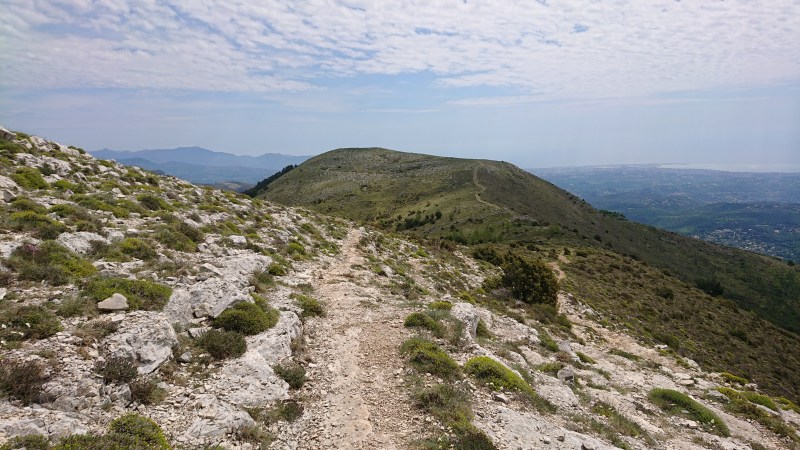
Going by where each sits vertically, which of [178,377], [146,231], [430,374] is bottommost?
[430,374]

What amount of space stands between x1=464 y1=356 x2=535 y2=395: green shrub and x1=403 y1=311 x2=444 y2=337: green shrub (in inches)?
109

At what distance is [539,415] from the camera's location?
12.2m

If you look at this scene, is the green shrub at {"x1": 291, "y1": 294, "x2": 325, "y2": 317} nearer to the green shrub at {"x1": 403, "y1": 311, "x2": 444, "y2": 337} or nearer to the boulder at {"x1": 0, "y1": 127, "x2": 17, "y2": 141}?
the green shrub at {"x1": 403, "y1": 311, "x2": 444, "y2": 337}

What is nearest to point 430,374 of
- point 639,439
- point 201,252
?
point 639,439

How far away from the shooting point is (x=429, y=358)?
13.7 metres

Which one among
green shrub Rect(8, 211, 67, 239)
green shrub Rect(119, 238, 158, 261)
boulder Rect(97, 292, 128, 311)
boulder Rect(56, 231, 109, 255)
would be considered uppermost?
green shrub Rect(8, 211, 67, 239)

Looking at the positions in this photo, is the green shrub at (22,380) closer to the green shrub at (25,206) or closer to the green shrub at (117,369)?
the green shrub at (117,369)

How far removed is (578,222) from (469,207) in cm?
3115

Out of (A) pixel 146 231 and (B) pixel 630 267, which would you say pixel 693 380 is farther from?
(B) pixel 630 267

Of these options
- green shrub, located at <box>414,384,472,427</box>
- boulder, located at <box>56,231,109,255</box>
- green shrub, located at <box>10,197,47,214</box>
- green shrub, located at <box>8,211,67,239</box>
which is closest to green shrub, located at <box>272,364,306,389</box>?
green shrub, located at <box>414,384,472,427</box>

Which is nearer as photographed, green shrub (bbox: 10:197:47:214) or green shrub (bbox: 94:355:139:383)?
green shrub (bbox: 94:355:139:383)

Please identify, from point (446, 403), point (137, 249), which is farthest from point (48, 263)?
point (446, 403)

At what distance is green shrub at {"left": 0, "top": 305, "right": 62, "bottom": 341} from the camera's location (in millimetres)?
9334

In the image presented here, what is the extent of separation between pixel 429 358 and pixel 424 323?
3.36 meters
